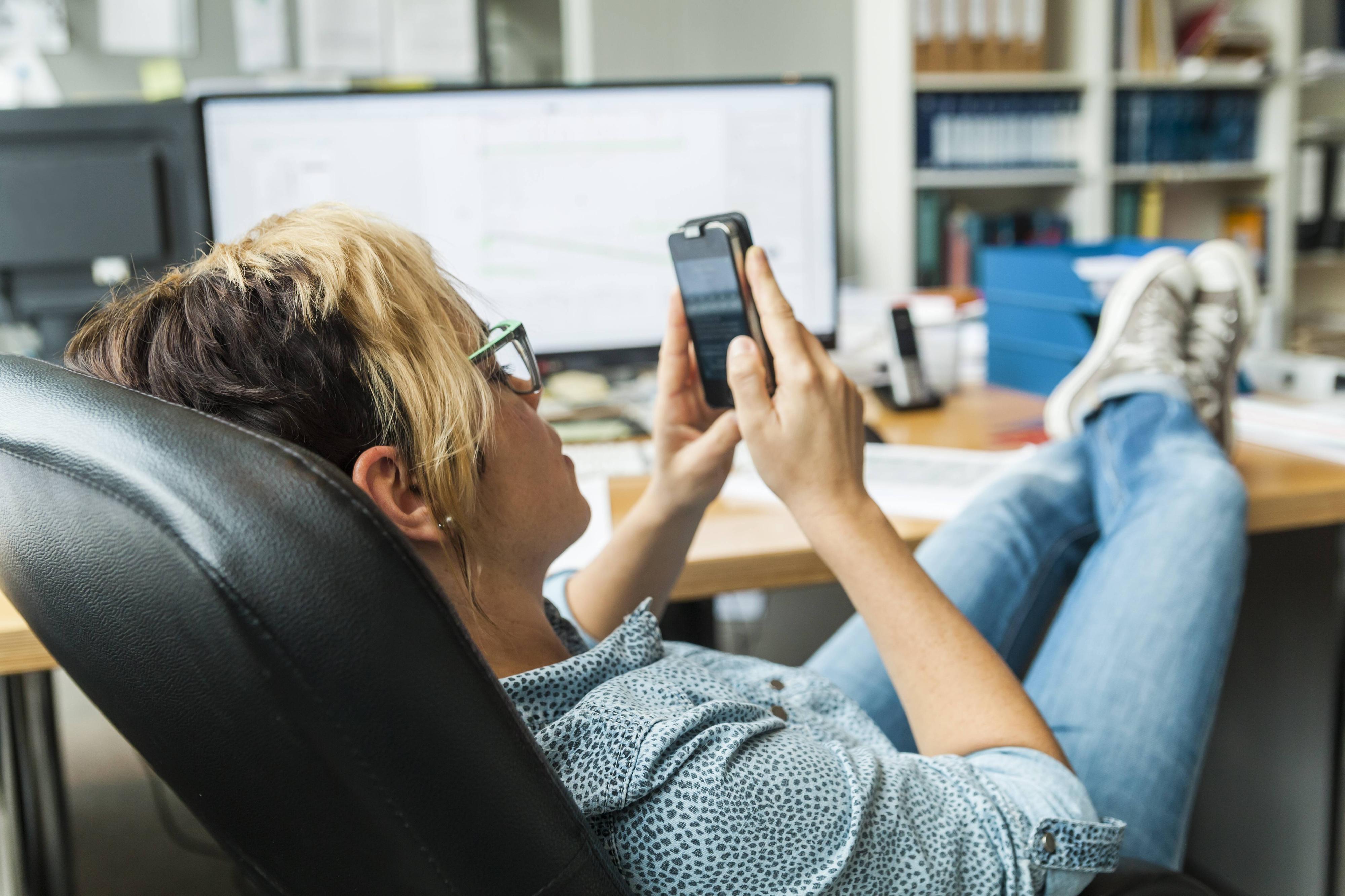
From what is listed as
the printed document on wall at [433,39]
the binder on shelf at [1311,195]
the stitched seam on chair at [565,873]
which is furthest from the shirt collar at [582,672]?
the binder on shelf at [1311,195]

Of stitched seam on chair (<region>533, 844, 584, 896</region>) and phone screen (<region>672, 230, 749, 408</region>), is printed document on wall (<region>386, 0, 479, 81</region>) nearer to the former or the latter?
phone screen (<region>672, 230, 749, 408</region>)

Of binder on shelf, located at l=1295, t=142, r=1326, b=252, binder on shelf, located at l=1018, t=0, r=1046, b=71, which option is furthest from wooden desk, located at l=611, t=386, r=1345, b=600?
binder on shelf, located at l=1295, t=142, r=1326, b=252

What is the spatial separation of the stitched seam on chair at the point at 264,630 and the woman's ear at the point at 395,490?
0.53ft

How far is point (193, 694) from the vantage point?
36cm

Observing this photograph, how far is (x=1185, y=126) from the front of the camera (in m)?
3.26

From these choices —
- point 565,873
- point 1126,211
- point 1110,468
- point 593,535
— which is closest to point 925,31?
point 1126,211

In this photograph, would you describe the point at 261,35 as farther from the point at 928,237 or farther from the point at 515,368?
the point at 515,368

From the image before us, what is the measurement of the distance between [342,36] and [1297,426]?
2779 mm

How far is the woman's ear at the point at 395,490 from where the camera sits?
52cm

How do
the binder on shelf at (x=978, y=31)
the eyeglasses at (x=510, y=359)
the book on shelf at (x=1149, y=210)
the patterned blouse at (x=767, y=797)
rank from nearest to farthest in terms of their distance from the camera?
the patterned blouse at (x=767, y=797) < the eyeglasses at (x=510, y=359) < the binder on shelf at (x=978, y=31) < the book on shelf at (x=1149, y=210)

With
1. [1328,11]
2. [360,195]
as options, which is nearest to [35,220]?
[360,195]

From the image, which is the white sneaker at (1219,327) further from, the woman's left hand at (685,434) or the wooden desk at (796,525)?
the woman's left hand at (685,434)

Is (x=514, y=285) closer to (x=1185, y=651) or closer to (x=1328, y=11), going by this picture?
(x=1185, y=651)

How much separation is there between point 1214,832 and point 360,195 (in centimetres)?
140
